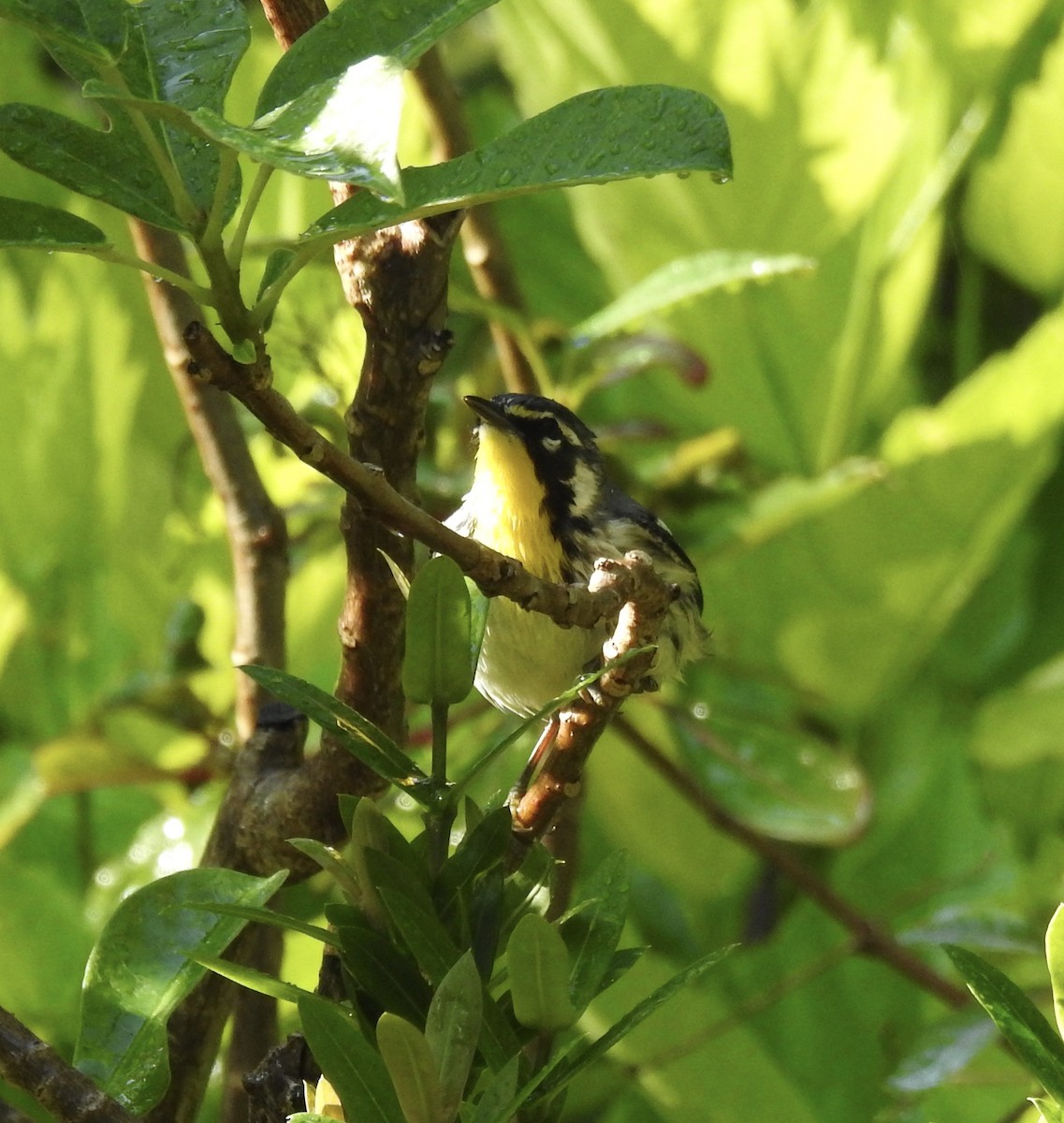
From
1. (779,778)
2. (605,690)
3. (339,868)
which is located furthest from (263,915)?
(779,778)

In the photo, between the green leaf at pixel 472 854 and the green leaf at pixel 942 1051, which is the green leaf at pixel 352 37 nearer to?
the green leaf at pixel 472 854

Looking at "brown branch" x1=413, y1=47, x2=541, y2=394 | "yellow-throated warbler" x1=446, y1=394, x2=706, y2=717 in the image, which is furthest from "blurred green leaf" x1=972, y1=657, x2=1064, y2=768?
"brown branch" x1=413, y1=47, x2=541, y2=394

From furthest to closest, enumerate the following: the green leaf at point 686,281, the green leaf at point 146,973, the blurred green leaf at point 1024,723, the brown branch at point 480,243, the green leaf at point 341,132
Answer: the blurred green leaf at point 1024,723 < the brown branch at point 480,243 < the green leaf at point 686,281 < the green leaf at point 146,973 < the green leaf at point 341,132

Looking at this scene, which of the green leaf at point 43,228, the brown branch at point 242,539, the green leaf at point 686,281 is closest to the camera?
the green leaf at point 43,228

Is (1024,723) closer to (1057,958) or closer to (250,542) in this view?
(250,542)

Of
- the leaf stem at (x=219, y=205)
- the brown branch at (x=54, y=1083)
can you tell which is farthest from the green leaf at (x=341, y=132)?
the brown branch at (x=54, y=1083)

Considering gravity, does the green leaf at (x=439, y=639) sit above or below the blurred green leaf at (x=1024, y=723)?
above

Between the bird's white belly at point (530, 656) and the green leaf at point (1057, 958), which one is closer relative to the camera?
the green leaf at point (1057, 958)
